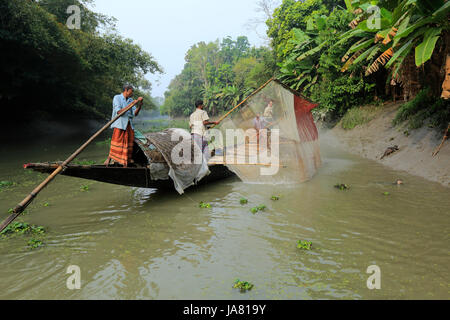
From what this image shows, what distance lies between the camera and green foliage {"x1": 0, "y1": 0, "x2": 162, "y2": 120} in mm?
10180

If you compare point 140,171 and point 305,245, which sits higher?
point 140,171

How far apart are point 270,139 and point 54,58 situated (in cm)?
1262

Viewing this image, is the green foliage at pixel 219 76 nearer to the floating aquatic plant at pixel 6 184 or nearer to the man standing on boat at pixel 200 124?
the man standing on boat at pixel 200 124

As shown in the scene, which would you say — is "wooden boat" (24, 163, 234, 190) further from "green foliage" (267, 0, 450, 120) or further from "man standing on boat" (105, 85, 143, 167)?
"green foliage" (267, 0, 450, 120)

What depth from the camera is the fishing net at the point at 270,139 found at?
5.98 metres

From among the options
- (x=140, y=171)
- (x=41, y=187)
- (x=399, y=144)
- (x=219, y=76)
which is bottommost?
(x=41, y=187)

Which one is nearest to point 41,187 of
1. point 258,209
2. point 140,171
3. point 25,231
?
point 25,231

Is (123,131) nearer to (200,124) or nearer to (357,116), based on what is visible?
(200,124)

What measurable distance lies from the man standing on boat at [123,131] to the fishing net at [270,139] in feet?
6.45

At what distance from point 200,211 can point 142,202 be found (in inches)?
51.9

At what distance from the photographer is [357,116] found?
11.7m

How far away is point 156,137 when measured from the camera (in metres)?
5.44
